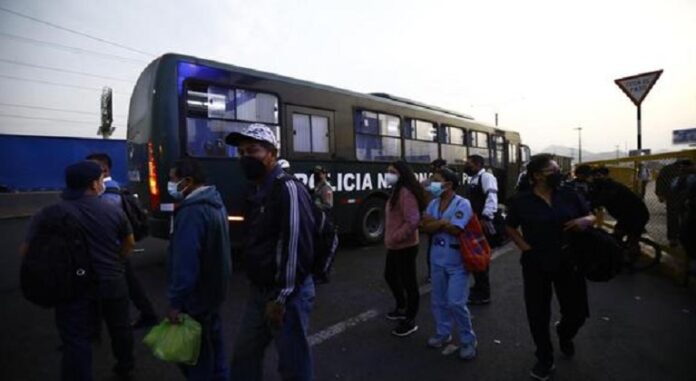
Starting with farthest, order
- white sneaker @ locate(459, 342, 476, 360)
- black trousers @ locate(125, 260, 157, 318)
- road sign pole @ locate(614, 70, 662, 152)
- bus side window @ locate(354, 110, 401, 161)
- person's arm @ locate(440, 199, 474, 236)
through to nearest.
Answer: bus side window @ locate(354, 110, 401, 161) < road sign pole @ locate(614, 70, 662, 152) < black trousers @ locate(125, 260, 157, 318) < person's arm @ locate(440, 199, 474, 236) < white sneaker @ locate(459, 342, 476, 360)

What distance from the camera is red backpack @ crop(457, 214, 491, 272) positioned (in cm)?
347

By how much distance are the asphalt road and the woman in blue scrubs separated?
19 cm

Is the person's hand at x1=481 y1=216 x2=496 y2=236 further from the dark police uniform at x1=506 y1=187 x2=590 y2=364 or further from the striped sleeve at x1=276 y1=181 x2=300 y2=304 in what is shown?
the striped sleeve at x1=276 y1=181 x2=300 y2=304

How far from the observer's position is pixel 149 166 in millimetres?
5867

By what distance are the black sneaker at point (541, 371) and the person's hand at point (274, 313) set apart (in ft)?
6.90

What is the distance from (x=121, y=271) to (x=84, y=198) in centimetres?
57

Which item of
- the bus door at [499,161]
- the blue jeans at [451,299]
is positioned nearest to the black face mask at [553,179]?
the blue jeans at [451,299]

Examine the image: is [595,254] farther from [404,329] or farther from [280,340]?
[280,340]

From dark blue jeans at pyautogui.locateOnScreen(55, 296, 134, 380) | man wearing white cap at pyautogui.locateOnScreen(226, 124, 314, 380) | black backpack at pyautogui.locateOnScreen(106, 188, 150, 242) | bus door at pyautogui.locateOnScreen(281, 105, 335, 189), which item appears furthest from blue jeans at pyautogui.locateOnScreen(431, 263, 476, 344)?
bus door at pyautogui.locateOnScreen(281, 105, 335, 189)

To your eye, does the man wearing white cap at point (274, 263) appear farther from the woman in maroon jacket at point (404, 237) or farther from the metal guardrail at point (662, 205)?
the metal guardrail at point (662, 205)

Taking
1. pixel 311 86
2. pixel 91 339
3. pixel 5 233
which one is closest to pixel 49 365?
pixel 91 339

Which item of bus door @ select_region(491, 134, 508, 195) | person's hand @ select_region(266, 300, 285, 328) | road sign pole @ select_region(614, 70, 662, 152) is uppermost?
road sign pole @ select_region(614, 70, 662, 152)

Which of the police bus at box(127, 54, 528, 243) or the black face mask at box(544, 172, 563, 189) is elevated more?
the police bus at box(127, 54, 528, 243)

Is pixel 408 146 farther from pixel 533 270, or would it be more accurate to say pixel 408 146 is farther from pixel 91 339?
pixel 91 339
